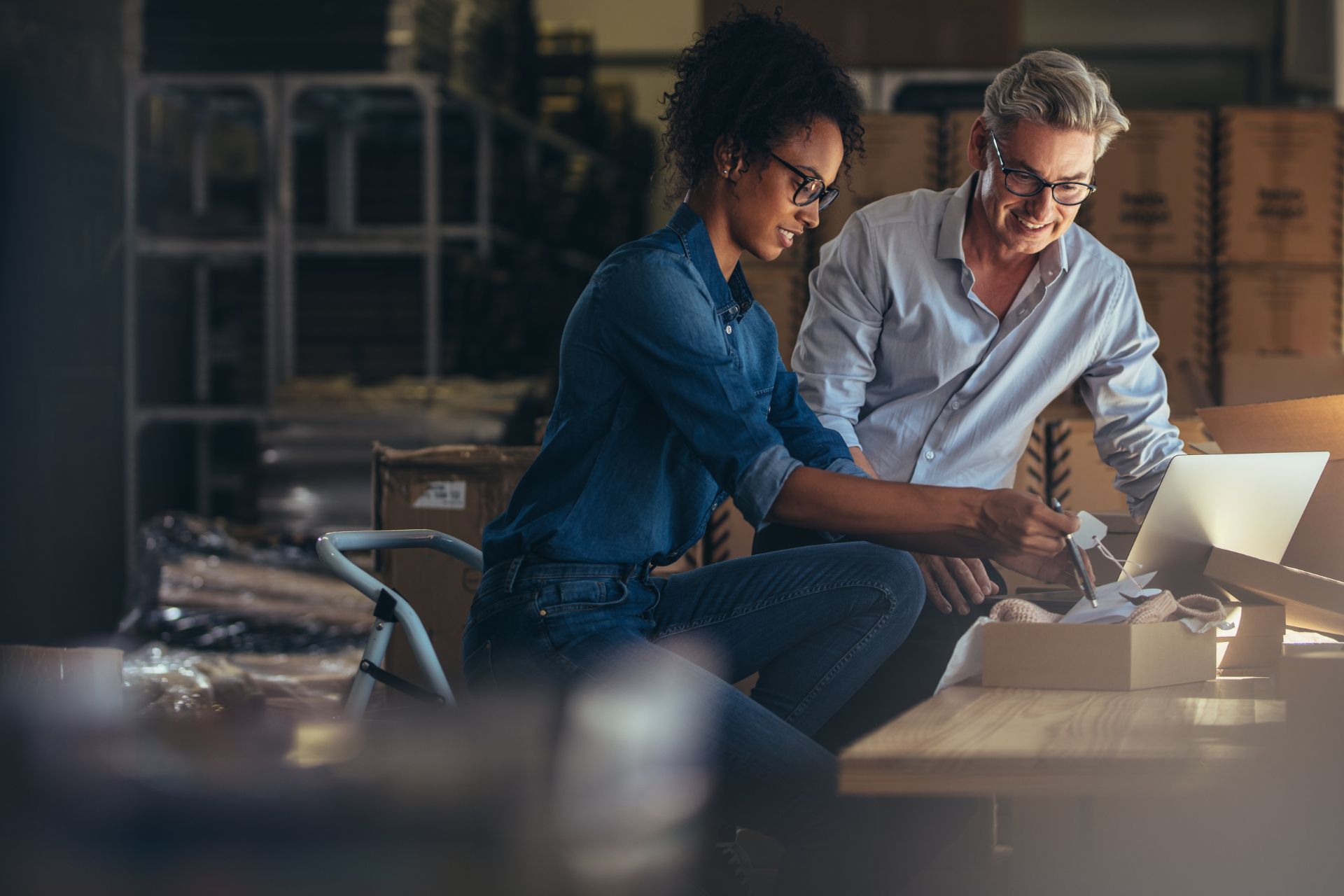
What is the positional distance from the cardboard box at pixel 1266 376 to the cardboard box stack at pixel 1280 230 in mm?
202

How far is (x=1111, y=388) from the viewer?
2240mm

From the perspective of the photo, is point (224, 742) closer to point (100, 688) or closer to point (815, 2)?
point (100, 688)

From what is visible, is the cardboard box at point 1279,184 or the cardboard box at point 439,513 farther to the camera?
the cardboard box at point 1279,184

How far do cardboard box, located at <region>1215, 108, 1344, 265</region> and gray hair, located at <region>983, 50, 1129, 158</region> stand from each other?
2413 mm

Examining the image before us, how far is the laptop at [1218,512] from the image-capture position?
1622 mm

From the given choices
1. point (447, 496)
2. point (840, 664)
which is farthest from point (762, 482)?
point (447, 496)

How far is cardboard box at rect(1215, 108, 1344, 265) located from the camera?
13.8 ft

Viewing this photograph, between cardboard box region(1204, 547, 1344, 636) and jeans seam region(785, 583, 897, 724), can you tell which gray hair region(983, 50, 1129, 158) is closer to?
cardboard box region(1204, 547, 1344, 636)

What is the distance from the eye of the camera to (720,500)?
5.68 feet

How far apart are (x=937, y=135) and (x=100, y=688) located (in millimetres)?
2798

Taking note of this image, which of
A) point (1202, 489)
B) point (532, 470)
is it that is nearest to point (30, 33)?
point (532, 470)

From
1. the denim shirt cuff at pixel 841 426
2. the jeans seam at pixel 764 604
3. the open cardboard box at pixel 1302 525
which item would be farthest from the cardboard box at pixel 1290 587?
the denim shirt cuff at pixel 841 426

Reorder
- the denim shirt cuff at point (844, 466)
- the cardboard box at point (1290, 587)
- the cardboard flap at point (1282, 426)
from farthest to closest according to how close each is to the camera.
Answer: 1. the cardboard flap at point (1282, 426)
2. the denim shirt cuff at point (844, 466)
3. the cardboard box at point (1290, 587)

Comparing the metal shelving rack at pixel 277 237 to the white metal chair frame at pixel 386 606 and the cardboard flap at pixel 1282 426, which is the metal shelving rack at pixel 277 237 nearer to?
the white metal chair frame at pixel 386 606
